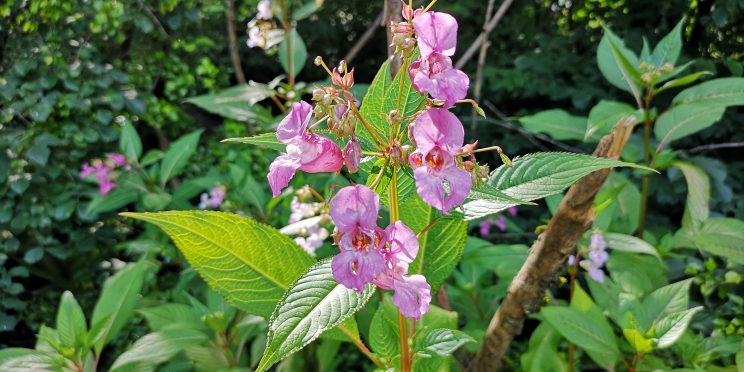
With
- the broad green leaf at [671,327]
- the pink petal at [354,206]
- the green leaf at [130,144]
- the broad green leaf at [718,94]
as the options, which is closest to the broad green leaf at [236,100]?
the green leaf at [130,144]

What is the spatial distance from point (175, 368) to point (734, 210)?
1.82 m

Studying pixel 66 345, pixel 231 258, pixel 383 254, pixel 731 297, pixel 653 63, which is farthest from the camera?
pixel 653 63

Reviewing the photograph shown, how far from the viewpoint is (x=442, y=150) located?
0.68m

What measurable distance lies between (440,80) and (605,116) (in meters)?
1.13

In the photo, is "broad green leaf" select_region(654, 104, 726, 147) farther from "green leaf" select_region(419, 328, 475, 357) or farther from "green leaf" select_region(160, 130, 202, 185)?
"green leaf" select_region(160, 130, 202, 185)

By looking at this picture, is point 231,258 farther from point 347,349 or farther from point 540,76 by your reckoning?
point 540,76

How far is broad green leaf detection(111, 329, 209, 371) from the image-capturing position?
139cm

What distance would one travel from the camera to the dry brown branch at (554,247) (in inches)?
47.6

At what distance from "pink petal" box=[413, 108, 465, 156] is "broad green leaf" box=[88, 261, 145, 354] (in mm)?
1065

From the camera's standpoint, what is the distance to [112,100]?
2.78m

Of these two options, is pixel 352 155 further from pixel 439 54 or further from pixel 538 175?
pixel 538 175

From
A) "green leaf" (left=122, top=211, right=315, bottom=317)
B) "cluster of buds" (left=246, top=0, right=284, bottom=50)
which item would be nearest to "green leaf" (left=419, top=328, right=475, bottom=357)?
"green leaf" (left=122, top=211, right=315, bottom=317)

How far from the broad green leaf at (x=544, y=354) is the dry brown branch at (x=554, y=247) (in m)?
0.11

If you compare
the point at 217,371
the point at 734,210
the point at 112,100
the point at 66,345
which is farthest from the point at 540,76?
the point at 66,345
